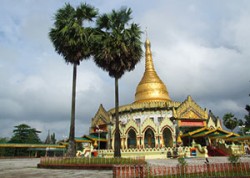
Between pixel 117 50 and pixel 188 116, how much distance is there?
26.9 m

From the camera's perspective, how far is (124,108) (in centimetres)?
4756

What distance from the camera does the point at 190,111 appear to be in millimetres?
45344

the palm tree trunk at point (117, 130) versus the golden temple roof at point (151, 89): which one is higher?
the golden temple roof at point (151, 89)

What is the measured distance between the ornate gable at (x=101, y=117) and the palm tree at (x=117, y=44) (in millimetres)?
27784

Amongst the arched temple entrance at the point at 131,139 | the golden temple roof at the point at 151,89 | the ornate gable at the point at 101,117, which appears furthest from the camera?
the golden temple roof at the point at 151,89

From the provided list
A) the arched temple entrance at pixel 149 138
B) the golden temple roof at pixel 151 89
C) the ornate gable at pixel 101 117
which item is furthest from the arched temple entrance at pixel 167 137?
the ornate gable at pixel 101 117

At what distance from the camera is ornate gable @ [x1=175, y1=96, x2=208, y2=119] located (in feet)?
145

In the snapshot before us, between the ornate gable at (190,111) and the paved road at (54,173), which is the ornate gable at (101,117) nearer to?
the ornate gable at (190,111)

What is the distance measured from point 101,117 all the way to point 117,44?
3157 cm

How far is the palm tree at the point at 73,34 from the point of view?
2342 cm

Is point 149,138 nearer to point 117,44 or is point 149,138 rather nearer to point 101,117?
point 101,117

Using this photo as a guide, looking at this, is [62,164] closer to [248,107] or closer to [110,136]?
[110,136]

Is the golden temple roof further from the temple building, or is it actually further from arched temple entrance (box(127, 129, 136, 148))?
arched temple entrance (box(127, 129, 136, 148))

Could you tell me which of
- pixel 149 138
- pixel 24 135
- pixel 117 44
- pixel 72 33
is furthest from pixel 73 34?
pixel 24 135
